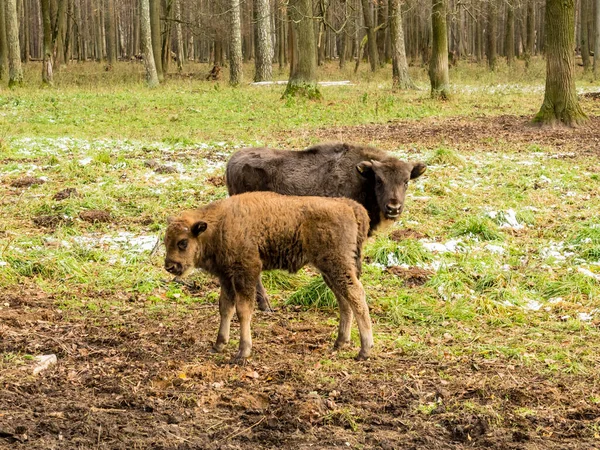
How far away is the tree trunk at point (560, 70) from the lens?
20.1m

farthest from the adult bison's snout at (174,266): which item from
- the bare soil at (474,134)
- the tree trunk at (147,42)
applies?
the tree trunk at (147,42)

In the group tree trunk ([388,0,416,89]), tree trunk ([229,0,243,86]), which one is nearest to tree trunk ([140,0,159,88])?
tree trunk ([229,0,243,86])

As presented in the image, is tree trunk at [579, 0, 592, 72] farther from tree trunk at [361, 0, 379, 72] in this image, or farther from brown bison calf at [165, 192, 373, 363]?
brown bison calf at [165, 192, 373, 363]

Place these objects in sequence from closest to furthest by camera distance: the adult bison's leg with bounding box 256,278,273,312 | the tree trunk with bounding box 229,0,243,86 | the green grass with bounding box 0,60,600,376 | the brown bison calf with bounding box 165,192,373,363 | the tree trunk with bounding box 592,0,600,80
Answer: the brown bison calf with bounding box 165,192,373,363
the green grass with bounding box 0,60,600,376
the adult bison's leg with bounding box 256,278,273,312
the tree trunk with bounding box 229,0,243,86
the tree trunk with bounding box 592,0,600,80

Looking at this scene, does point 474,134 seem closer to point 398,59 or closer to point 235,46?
point 398,59

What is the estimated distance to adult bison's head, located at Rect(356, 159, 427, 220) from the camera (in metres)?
8.41

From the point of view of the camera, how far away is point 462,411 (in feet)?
18.8

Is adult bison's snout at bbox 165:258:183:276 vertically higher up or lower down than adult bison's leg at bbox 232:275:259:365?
higher up

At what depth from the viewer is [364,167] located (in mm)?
8617

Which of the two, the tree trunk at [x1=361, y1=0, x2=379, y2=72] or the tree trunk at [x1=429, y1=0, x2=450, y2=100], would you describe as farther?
the tree trunk at [x1=361, y1=0, x2=379, y2=72]

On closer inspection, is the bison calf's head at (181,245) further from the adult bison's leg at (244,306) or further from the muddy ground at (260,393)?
the muddy ground at (260,393)

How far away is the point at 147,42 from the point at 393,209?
28.2 m

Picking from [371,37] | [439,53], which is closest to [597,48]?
[371,37]

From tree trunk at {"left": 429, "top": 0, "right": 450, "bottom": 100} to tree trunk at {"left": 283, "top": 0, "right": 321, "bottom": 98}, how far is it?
4.20 metres
